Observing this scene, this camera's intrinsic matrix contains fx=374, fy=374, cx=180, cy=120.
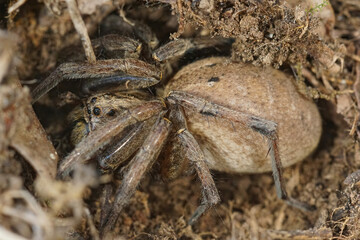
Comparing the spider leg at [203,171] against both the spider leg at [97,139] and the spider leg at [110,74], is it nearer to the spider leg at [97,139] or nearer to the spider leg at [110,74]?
the spider leg at [97,139]

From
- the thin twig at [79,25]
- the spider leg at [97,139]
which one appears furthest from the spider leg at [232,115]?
the thin twig at [79,25]

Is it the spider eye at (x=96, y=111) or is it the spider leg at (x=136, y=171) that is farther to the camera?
the spider eye at (x=96, y=111)

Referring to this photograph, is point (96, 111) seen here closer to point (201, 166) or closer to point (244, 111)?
point (201, 166)

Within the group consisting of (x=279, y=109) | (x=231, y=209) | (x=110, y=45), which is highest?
(x=110, y=45)

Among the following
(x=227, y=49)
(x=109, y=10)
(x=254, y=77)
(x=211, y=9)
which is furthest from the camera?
(x=109, y=10)

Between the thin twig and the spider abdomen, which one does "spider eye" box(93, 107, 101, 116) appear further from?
the spider abdomen

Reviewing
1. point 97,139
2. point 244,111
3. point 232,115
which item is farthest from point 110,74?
point 244,111

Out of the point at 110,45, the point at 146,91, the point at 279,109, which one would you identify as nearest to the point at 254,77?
the point at 279,109

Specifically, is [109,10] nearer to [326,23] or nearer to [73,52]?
[73,52]
